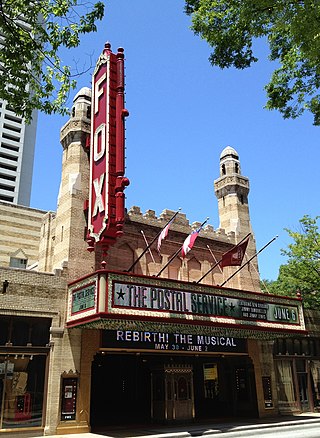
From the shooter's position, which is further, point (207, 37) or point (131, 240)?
point (131, 240)

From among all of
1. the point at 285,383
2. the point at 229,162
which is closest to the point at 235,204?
the point at 229,162

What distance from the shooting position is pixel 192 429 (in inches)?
790

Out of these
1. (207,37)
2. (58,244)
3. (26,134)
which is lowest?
(58,244)

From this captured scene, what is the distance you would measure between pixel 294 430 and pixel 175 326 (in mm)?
7700

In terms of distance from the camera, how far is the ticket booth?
22.3 metres

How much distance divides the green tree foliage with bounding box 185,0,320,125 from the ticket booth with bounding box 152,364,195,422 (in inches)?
574

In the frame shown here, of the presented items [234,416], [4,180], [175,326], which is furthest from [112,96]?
[4,180]

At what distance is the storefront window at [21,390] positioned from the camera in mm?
17844

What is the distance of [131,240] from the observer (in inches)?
963

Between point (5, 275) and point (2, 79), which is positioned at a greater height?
point (2, 79)

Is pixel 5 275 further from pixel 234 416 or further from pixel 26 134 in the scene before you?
pixel 26 134

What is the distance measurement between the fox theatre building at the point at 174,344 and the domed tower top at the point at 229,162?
11.2 meters

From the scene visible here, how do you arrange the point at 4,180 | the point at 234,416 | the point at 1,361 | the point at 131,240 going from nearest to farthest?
the point at 1,361, the point at 131,240, the point at 234,416, the point at 4,180

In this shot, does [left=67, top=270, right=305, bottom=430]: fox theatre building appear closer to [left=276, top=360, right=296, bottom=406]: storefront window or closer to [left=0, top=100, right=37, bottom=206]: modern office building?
[left=276, top=360, right=296, bottom=406]: storefront window
